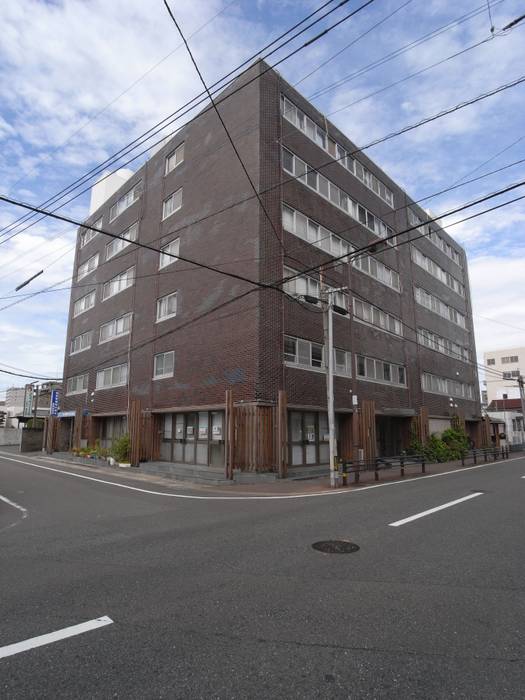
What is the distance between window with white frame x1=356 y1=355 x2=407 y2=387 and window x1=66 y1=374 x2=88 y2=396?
63.4 ft

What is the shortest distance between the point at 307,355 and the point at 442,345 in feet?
64.0

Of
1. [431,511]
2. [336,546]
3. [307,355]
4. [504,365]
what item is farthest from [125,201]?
[504,365]

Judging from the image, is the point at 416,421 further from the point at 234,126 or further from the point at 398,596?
the point at 398,596

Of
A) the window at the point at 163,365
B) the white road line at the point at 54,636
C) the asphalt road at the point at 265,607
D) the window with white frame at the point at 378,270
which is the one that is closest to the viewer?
the asphalt road at the point at 265,607

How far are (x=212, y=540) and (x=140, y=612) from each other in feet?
9.93

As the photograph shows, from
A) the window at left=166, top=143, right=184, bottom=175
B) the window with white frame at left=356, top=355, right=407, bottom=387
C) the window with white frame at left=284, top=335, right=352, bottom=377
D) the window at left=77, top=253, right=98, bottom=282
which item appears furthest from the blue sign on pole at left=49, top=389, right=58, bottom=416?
the window with white frame at left=356, top=355, right=407, bottom=387

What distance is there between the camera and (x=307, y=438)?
67.2 feet

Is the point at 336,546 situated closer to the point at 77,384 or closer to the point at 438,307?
the point at 77,384

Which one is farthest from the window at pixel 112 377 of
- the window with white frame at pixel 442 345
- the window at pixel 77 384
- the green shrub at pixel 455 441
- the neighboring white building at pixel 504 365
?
the neighboring white building at pixel 504 365

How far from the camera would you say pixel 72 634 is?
3.75m

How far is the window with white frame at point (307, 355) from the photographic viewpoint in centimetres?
1967

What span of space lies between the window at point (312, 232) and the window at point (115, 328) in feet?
39.6

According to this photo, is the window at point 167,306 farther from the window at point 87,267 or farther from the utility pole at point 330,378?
the window at point 87,267

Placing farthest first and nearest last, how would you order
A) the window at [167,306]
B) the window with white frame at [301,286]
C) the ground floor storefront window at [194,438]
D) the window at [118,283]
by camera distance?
the window at [118,283] < the window at [167,306] < the window with white frame at [301,286] < the ground floor storefront window at [194,438]
